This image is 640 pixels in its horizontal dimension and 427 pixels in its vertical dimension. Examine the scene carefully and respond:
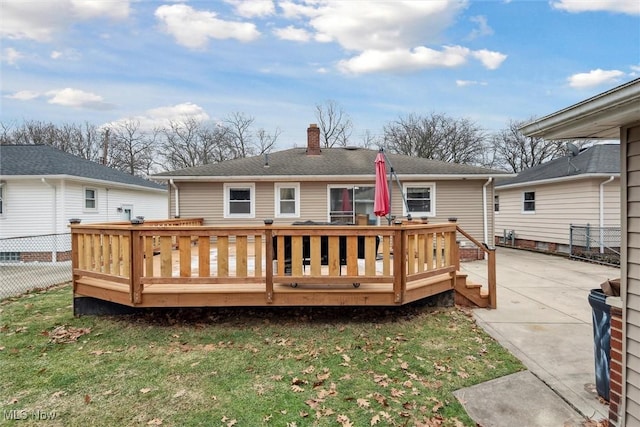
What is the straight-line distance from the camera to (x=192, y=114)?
101ft

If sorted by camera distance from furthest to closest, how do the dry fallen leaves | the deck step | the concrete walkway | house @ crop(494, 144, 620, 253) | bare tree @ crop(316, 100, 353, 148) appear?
bare tree @ crop(316, 100, 353, 148)
house @ crop(494, 144, 620, 253)
the deck step
the dry fallen leaves
the concrete walkway

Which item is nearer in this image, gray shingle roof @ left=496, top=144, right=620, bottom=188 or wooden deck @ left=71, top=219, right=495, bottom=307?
wooden deck @ left=71, top=219, right=495, bottom=307

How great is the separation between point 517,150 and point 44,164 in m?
32.1

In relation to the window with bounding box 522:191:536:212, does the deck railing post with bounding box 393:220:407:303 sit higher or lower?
lower

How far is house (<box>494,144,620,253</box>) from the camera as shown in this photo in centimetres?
1144

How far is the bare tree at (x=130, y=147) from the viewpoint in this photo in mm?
29453

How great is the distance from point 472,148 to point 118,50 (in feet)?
87.8

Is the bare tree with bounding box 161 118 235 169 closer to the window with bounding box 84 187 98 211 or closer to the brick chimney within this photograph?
the window with bounding box 84 187 98 211

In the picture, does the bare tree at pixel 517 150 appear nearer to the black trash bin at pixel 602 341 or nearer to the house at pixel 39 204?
the black trash bin at pixel 602 341

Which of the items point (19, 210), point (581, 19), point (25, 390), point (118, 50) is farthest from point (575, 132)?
point (19, 210)

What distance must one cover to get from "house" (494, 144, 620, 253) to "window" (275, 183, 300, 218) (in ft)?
30.4

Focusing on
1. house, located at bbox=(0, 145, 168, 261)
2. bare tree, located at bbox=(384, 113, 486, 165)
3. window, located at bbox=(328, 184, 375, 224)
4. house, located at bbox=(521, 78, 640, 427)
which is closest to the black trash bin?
Result: house, located at bbox=(521, 78, 640, 427)

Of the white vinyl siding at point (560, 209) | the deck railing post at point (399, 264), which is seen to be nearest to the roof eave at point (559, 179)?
the white vinyl siding at point (560, 209)

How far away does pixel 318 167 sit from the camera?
11609 millimetres
